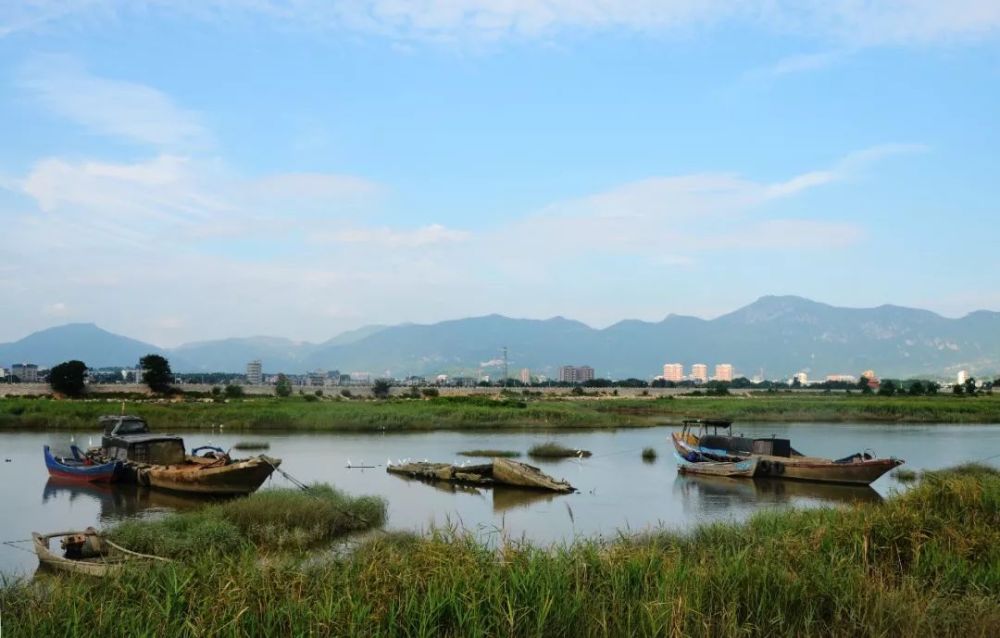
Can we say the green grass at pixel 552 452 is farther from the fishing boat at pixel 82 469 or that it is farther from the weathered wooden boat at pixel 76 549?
the weathered wooden boat at pixel 76 549

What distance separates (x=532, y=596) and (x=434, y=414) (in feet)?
150

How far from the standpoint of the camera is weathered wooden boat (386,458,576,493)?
2459cm

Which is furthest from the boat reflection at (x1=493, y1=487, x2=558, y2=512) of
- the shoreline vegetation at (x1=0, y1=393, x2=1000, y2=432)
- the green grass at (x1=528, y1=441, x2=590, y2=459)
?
the shoreline vegetation at (x1=0, y1=393, x2=1000, y2=432)

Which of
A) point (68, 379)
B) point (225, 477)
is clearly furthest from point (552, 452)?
point (68, 379)

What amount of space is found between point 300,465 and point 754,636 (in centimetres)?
2445

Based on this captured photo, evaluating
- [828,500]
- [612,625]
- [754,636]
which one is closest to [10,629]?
[612,625]

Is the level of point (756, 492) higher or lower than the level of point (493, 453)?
lower

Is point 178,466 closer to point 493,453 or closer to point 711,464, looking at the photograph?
point 493,453

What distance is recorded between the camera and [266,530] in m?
15.8

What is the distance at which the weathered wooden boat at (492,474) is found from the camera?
80.7ft

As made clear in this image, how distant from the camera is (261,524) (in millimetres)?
16562

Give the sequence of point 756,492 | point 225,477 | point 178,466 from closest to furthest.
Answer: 1. point 225,477
2. point 178,466
3. point 756,492

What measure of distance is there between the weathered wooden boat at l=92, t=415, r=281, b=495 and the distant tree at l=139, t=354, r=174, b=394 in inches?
2103

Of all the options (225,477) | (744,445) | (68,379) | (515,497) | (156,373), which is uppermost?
(156,373)
